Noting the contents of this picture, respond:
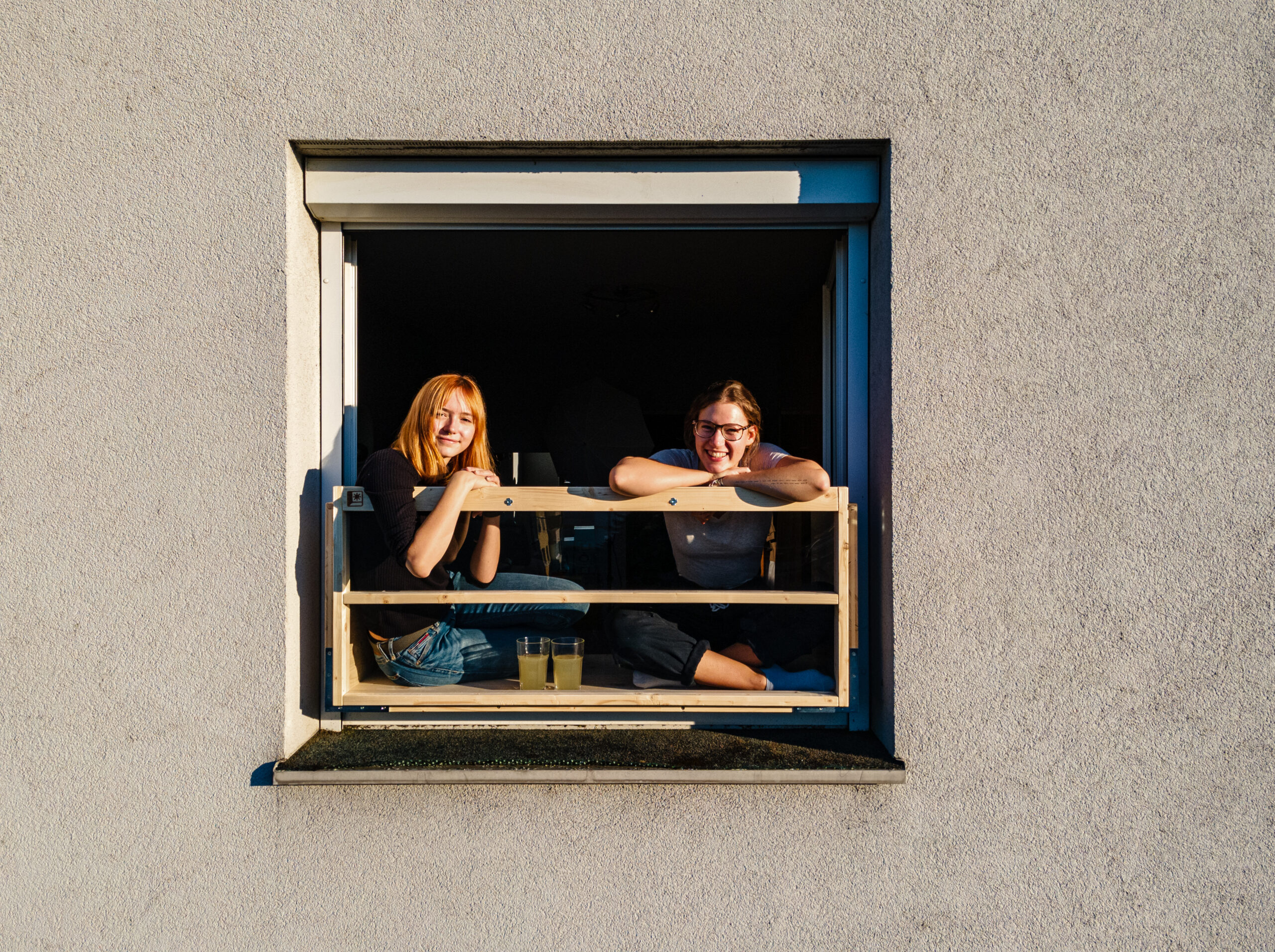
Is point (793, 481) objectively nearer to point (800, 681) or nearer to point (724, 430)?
point (724, 430)

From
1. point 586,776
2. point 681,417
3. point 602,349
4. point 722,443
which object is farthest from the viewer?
point 602,349

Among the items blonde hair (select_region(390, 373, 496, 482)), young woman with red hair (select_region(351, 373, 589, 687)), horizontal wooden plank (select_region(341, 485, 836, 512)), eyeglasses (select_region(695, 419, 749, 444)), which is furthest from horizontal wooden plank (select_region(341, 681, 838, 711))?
eyeglasses (select_region(695, 419, 749, 444))

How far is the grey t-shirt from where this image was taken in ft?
6.73

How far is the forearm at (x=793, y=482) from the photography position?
1.88 meters

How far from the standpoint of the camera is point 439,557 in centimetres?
196

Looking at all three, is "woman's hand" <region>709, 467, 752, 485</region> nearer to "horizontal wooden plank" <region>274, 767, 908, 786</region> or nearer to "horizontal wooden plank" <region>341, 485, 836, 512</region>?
"horizontal wooden plank" <region>341, 485, 836, 512</region>

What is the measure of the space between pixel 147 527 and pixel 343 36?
4.80 feet

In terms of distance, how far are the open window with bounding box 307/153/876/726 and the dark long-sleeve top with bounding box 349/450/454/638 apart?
5 cm

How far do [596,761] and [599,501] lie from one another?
2.27 feet

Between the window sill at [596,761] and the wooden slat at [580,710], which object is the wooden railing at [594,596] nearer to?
the wooden slat at [580,710]

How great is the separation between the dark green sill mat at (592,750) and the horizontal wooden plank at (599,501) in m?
0.66

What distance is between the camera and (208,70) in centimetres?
196

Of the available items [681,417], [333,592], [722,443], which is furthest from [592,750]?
[681,417]

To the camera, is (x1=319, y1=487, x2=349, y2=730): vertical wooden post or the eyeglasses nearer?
(x1=319, y1=487, x2=349, y2=730): vertical wooden post
